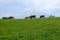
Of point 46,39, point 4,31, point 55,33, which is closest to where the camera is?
point 46,39

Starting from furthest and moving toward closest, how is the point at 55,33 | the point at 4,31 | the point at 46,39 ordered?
1. the point at 4,31
2. the point at 55,33
3. the point at 46,39

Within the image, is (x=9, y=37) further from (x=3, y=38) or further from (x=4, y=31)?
(x=4, y=31)

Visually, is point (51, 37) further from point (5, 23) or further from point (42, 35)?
point (5, 23)

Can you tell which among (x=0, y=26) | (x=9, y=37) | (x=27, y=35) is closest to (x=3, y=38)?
(x=9, y=37)

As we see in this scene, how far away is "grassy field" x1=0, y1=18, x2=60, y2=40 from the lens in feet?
98.6

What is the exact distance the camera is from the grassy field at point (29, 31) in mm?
30047

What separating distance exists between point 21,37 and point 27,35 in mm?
941

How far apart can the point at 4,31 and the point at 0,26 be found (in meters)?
4.09

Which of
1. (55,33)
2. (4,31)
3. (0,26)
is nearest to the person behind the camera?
(55,33)

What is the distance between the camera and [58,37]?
3000cm

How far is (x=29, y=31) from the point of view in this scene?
109ft

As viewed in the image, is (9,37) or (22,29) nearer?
(9,37)

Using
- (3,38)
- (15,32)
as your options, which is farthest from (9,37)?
(15,32)

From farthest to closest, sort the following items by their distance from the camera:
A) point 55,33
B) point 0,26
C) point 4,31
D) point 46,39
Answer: point 0,26, point 4,31, point 55,33, point 46,39
